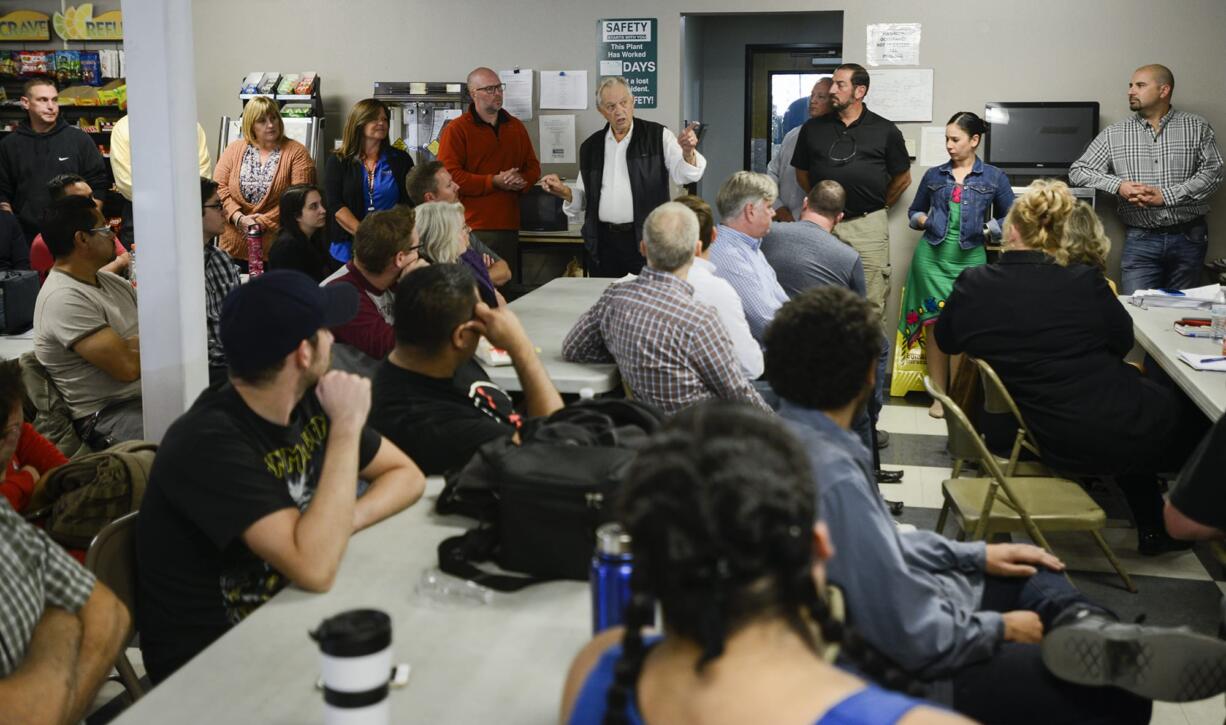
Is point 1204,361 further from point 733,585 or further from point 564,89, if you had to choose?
point 564,89

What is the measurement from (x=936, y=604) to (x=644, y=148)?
15.7 feet

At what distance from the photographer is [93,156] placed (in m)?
7.24

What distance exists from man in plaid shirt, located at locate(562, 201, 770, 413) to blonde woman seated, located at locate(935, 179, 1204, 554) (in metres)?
0.99

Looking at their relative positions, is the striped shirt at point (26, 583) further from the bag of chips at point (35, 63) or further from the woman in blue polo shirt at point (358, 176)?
the bag of chips at point (35, 63)

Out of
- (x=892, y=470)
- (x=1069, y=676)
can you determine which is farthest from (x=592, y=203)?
(x=1069, y=676)

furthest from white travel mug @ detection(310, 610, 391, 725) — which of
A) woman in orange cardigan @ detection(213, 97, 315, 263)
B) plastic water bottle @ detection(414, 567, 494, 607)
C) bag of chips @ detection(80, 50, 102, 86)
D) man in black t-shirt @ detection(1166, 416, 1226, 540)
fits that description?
bag of chips @ detection(80, 50, 102, 86)

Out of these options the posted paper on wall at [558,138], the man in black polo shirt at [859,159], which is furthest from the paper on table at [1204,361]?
the posted paper on wall at [558,138]

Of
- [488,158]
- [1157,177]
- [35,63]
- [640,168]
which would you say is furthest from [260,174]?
[1157,177]

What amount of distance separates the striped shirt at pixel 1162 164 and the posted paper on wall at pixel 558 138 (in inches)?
123

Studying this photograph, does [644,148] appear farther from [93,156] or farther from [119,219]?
[93,156]

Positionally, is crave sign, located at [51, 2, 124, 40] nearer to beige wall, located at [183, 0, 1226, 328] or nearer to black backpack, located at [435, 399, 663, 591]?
beige wall, located at [183, 0, 1226, 328]

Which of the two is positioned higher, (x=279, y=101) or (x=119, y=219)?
(x=279, y=101)

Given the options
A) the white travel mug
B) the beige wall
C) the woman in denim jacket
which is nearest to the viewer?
the white travel mug

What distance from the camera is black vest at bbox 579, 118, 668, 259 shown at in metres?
6.46
